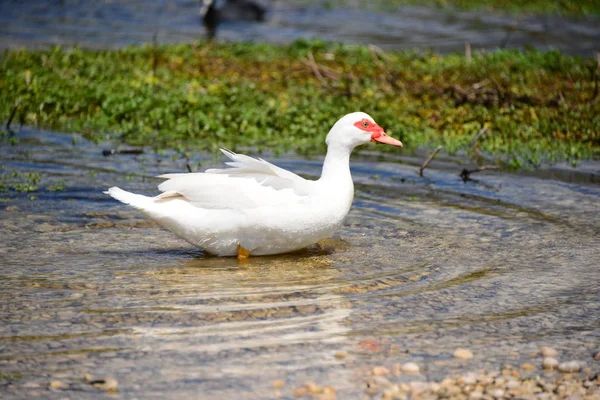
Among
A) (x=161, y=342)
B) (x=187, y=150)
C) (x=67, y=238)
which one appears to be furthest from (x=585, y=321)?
(x=187, y=150)

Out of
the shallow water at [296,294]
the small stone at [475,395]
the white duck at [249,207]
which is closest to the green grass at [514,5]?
the shallow water at [296,294]

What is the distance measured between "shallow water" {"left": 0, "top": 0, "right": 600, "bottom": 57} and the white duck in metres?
11.3

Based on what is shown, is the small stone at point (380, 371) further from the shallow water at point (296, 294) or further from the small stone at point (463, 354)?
the small stone at point (463, 354)

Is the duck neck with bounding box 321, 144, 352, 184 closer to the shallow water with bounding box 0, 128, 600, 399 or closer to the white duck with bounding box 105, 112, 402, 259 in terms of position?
the white duck with bounding box 105, 112, 402, 259

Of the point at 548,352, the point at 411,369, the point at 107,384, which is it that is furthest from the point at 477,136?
the point at 107,384

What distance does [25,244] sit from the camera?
6820 mm

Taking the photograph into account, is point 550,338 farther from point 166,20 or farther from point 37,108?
point 166,20

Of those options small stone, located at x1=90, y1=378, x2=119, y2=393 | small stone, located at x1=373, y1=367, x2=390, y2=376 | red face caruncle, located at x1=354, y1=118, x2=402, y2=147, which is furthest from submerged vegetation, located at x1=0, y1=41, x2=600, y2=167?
small stone, located at x1=90, y1=378, x2=119, y2=393

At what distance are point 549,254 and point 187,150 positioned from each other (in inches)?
181

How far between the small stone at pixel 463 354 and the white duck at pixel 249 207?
1.90 m

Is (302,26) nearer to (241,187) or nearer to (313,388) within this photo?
(241,187)

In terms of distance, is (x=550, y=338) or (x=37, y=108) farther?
(x=37, y=108)

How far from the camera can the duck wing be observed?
6.58 meters

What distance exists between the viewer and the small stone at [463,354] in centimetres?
493
